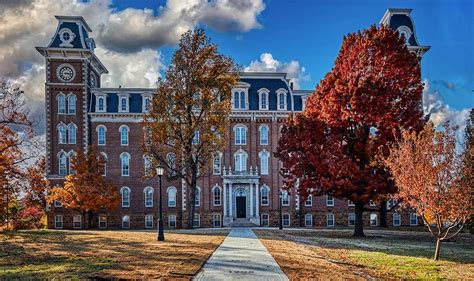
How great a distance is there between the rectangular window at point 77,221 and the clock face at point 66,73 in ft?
46.3

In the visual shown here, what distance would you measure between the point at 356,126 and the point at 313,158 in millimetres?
3636

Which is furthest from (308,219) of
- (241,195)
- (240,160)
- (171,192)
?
(171,192)

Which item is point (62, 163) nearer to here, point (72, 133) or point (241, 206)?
point (72, 133)

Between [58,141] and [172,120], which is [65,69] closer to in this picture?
[58,141]

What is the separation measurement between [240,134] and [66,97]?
1843 centimetres

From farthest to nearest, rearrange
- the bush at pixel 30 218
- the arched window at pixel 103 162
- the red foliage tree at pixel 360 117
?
the arched window at pixel 103 162
the bush at pixel 30 218
the red foliage tree at pixel 360 117

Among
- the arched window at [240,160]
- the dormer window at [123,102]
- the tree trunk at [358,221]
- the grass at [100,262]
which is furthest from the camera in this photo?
the dormer window at [123,102]

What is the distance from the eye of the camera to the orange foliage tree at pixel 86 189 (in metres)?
49.0

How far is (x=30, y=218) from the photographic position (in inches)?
2213

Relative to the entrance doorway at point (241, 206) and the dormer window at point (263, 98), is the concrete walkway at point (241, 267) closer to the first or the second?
the entrance doorway at point (241, 206)

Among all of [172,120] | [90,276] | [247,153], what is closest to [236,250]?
[90,276]

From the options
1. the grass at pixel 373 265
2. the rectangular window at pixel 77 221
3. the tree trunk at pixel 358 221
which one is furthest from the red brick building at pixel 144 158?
the grass at pixel 373 265

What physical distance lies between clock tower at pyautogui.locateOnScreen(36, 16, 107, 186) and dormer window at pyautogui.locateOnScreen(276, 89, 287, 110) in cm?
1993

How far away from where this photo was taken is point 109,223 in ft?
181
